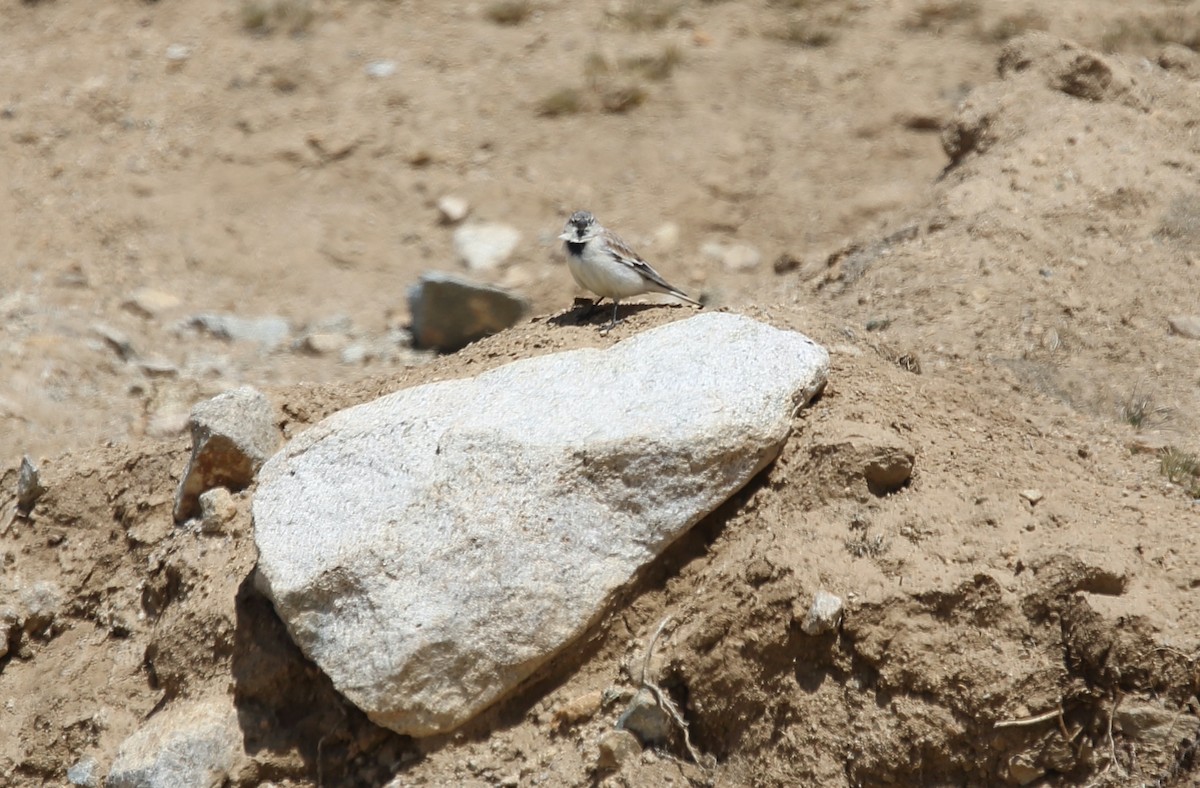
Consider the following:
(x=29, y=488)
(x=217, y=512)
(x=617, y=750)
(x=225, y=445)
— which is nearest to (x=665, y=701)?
(x=617, y=750)

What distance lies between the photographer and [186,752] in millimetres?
5199

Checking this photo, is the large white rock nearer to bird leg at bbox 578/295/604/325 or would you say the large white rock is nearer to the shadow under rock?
the shadow under rock

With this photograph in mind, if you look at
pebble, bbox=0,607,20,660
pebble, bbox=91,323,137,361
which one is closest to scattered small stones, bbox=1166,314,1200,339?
pebble, bbox=0,607,20,660

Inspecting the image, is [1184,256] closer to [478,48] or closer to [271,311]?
[271,311]

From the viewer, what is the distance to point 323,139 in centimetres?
1240

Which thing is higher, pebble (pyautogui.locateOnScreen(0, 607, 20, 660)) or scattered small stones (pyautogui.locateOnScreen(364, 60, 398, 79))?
pebble (pyautogui.locateOnScreen(0, 607, 20, 660))

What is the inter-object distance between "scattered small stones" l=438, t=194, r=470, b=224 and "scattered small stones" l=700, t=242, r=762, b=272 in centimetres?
232

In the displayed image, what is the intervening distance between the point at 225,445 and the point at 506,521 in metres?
1.69

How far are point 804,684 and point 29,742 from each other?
143 inches

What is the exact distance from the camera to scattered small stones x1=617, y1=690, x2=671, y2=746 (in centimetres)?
488

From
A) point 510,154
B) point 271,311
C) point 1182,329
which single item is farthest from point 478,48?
point 1182,329

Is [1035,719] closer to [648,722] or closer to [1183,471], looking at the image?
[648,722]

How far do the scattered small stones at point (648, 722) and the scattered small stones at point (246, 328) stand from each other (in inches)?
240

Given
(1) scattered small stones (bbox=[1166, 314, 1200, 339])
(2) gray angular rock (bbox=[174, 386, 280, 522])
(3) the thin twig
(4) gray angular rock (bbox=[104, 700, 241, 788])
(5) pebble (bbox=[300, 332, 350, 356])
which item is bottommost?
(5) pebble (bbox=[300, 332, 350, 356])
